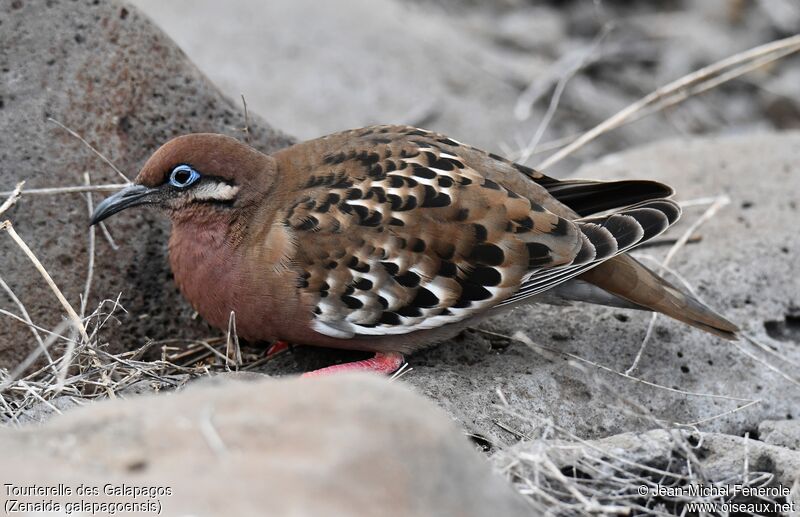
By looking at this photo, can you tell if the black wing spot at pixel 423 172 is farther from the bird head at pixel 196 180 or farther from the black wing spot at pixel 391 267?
the bird head at pixel 196 180

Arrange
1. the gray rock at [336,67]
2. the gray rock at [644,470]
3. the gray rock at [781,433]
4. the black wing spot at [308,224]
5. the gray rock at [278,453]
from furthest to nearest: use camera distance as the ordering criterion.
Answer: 1. the gray rock at [336,67]
2. the black wing spot at [308,224]
3. the gray rock at [781,433]
4. the gray rock at [644,470]
5. the gray rock at [278,453]

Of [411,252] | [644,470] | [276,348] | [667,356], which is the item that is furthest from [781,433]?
[276,348]

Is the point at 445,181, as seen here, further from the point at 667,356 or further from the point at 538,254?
the point at 667,356

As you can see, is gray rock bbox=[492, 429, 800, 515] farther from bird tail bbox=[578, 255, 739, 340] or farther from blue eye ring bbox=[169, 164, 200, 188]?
blue eye ring bbox=[169, 164, 200, 188]

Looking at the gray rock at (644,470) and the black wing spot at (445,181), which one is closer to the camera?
the gray rock at (644,470)

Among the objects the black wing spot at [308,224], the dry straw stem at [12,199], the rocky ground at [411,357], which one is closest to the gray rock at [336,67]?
the rocky ground at [411,357]

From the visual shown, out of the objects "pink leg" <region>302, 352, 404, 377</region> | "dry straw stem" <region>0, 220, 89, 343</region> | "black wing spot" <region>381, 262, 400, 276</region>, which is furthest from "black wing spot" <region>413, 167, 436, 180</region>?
"dry straw stem" <region>0, 220, 89, 343</region>
